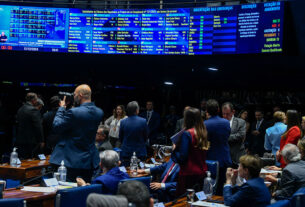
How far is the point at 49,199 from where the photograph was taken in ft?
11.5

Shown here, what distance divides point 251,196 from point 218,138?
5.65 ft

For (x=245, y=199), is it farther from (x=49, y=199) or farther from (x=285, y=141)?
(x=285, y=141)

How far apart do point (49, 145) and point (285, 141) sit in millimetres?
3392

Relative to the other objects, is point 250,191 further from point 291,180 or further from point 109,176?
point 109,176

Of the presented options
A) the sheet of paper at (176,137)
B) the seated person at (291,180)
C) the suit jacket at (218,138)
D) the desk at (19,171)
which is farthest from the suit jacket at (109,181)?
the desk at (19,171)

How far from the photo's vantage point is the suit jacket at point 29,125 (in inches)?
247

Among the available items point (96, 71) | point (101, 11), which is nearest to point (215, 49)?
point (101, 11)

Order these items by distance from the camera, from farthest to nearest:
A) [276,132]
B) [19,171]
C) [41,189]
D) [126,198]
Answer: [276,132]
[19,171]
[41,189]
[126,198]

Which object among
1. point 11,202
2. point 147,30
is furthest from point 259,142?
point 11,202

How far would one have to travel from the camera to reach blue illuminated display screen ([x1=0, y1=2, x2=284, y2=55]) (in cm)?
740

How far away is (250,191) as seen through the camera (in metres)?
3.18

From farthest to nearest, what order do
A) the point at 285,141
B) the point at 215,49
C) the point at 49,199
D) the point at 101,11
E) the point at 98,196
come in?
1. the point at 101,11
2. the point at 215,49
3. the point at 285,141
4. the point at 49,199
5. the point at 98,196

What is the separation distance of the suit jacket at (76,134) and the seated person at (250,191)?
149 cm

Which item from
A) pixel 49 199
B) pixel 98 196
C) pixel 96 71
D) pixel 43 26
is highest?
pixel 43 26
